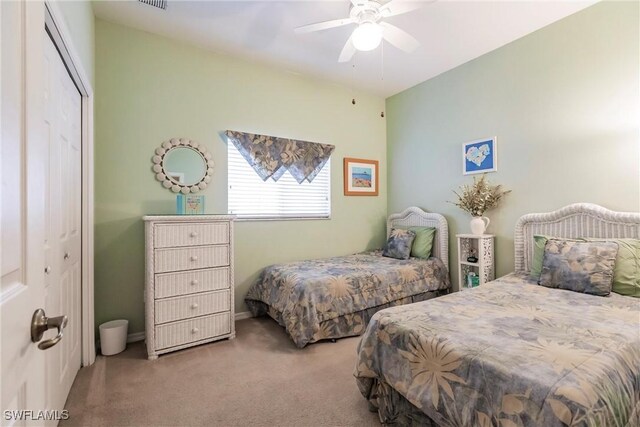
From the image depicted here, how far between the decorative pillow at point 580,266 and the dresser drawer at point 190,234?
2.59m

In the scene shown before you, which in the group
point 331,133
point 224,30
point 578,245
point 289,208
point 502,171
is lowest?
point 578,245

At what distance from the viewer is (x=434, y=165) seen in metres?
3.63

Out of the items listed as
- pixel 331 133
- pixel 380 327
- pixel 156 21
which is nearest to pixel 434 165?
pixel 331 133

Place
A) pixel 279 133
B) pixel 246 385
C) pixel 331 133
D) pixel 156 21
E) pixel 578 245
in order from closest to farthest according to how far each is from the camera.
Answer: pixel 246 385
pixel 578 245
pixel 156 21
pixel 279 133
pixel 331 133

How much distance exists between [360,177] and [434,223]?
1135 mm

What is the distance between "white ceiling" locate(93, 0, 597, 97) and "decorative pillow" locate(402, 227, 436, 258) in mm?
1890

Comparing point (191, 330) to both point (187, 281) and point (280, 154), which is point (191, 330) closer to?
point (187, 281)

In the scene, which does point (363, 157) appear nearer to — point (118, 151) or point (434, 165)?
point (434, 165)

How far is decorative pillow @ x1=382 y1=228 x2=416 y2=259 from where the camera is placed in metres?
3.45

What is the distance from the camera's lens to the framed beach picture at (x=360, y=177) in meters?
3.92

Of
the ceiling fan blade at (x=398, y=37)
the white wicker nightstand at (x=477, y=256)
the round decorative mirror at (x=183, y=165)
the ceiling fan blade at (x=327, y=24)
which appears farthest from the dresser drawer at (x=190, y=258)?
the white wicker nightstand at (x=477, y=256)

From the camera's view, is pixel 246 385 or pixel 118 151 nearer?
pixel 246 385

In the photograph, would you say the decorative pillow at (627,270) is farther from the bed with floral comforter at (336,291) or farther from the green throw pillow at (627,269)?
the bed with floral comforter at (336,291)

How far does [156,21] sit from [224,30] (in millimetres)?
568
